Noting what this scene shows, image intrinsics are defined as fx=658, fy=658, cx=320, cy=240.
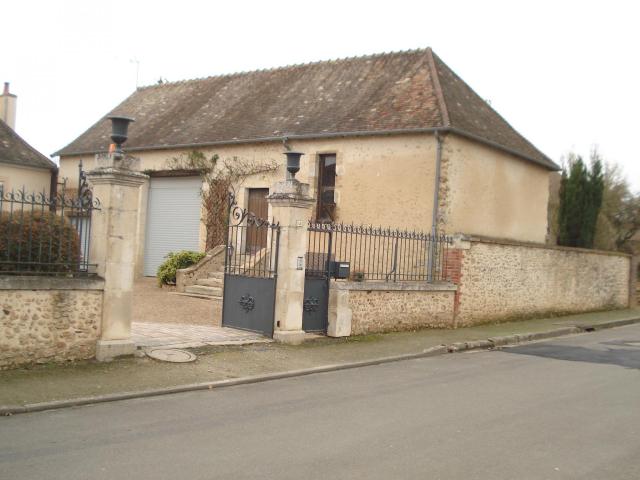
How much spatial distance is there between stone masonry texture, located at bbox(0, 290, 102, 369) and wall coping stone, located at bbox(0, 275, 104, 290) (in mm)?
55

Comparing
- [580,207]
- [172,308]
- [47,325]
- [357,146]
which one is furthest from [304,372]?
[580,207]

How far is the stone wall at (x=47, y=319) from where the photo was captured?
315 inches

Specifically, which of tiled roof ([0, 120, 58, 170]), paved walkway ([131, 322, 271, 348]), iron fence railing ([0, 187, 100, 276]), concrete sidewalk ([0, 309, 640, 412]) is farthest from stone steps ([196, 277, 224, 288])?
tiled roof ([0, 120, 58, 170])

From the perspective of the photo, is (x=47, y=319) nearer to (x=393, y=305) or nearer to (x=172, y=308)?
(x=172, y=308)

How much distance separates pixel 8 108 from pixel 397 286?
2283 centimetres

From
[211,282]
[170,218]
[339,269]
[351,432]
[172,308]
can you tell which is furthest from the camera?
[170,218]

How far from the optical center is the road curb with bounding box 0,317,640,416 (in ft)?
22.4

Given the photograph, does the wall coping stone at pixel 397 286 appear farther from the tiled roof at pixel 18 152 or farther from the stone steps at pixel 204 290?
the tiled roof at pixel 18 152

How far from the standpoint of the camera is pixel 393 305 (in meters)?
13.6

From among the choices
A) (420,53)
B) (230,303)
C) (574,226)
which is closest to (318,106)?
(420,53)

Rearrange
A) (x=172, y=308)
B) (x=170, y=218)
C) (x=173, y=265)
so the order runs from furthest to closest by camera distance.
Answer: (x=170, y=218) → (x=173, y=265) → (x=172, y=308)

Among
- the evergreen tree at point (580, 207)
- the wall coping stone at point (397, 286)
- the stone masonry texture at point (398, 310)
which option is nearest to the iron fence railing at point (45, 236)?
the wall coping stone at point (397, 286)

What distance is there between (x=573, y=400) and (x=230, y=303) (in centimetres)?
637

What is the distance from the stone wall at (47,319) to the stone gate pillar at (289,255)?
3.41 meters
